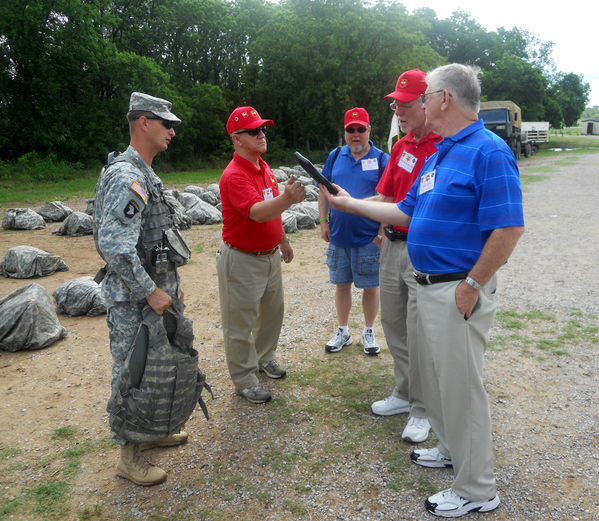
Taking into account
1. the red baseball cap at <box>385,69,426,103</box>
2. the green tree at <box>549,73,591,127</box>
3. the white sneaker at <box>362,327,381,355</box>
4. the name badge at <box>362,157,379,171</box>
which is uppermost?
the green tree at <box>549,73,591,127</box>

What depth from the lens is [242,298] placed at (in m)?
3.53

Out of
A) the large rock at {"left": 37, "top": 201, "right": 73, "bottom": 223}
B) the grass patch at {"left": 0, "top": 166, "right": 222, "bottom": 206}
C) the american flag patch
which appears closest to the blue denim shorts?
the american flag patch

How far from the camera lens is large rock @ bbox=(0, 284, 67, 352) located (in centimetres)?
456

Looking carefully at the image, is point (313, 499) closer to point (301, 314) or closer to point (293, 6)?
point (301, 314)

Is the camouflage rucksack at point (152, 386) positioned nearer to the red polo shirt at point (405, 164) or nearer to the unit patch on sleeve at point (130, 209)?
the unit patch on sleeve at point (130, 209)

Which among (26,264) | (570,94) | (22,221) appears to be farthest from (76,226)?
(570,94)

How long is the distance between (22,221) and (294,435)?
9.15 meters

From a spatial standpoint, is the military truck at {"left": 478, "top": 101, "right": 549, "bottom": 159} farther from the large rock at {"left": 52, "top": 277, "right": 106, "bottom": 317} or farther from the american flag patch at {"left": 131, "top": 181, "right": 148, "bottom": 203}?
the american flag patch at {"left": 131, "top": 181, "right": 148, "bottom": 203}

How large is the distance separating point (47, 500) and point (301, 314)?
3309mm

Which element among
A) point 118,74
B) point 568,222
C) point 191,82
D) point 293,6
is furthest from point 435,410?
point 293,6

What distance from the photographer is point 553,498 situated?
256cm

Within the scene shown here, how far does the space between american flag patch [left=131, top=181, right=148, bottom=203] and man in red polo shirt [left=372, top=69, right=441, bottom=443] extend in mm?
1688

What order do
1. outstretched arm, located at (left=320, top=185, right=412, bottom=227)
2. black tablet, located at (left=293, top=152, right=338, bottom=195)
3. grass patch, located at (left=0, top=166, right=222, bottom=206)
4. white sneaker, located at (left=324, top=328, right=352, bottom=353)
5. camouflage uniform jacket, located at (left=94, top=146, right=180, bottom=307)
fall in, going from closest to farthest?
camouflage uniform jacket, located at (left=94, top=146, right=180, bottom=307) < outstretched arm, located at (left=320, top=185, right=412, bottom=227) < black tablet, located at (left=293, top=152, right=338, bottom=195) < white sneaker, located at (left=324, top=328, right=352, bottom=353) < grass patch, located at (left=0, top=166, right=222, bottom=206)

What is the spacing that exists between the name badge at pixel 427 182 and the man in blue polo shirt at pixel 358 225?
1658 millimetres
